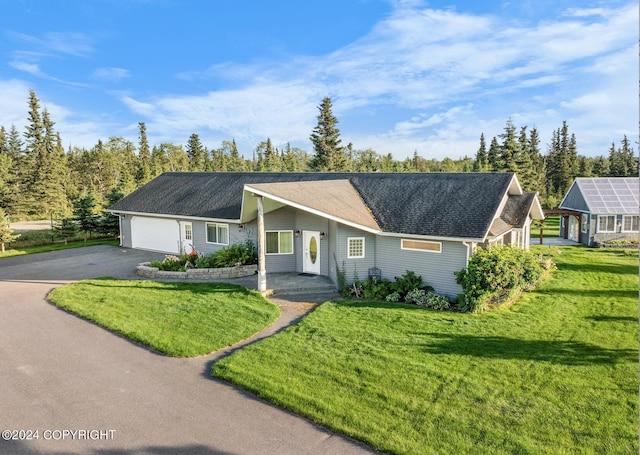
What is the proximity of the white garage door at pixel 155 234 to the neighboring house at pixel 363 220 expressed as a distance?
11 centimetres

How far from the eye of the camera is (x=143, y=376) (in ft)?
28.7

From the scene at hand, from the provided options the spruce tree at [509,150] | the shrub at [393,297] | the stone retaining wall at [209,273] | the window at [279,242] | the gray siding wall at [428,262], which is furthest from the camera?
the spruce tree at [509,150]

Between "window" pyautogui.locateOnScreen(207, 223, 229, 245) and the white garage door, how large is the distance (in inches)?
101

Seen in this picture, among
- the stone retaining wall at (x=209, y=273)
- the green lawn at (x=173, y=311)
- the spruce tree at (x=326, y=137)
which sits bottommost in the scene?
the green lawn at (x=173, y=311)

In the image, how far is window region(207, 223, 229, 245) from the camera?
1967cm

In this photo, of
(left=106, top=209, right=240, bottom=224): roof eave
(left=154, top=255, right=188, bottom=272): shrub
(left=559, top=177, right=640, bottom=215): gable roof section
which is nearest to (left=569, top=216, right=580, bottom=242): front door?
(left=559, top=177, right=640, bottom=215): gable roof section

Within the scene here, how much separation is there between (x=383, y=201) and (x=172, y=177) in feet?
51.6

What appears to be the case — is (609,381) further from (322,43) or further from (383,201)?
(322,43)

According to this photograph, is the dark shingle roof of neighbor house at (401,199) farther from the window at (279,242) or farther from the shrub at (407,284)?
the window at (279,242)

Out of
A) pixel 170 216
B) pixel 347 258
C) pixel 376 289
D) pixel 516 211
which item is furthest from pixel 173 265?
pixel 516 211

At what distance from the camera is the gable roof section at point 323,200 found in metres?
14.4

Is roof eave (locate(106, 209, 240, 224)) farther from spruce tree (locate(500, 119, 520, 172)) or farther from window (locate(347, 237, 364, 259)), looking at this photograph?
spruce tree (locate(500, 119, 520, 172))

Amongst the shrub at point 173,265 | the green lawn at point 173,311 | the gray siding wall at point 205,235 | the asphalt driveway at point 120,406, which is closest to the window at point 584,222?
the gray siding wall at point 205,235

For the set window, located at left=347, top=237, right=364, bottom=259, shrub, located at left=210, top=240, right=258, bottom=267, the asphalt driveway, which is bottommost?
the asphalt driveway
